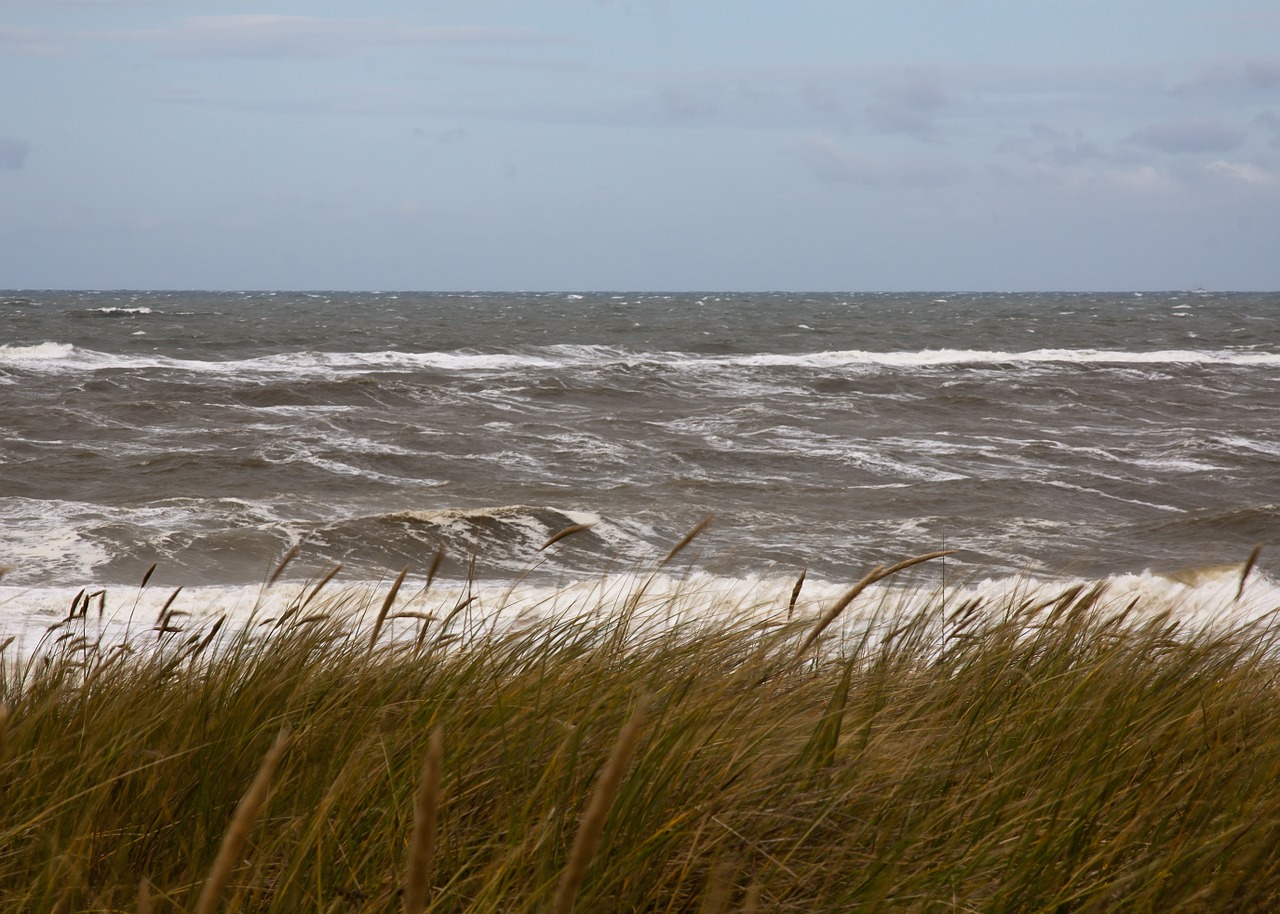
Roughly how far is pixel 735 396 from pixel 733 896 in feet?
61.4

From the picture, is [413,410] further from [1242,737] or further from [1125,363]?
[1125,363]

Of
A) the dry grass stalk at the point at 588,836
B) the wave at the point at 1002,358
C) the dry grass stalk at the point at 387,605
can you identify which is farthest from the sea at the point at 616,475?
the dry grass stalk at the point at 588,836

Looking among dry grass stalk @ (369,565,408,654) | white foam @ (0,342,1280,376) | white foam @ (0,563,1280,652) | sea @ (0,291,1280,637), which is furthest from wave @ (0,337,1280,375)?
dry grass stalk @ (369,565,408,654)

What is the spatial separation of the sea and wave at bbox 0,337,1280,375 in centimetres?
32

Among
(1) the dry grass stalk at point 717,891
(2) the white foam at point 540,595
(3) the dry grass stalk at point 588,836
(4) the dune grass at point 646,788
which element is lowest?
(2) the white foam at point 540,595

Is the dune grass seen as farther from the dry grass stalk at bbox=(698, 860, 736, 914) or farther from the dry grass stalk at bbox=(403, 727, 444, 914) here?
the dry grass stalk at bbox=(403, 727, 444, 914)

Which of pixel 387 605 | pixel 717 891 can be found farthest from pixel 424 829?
pixel 387 605

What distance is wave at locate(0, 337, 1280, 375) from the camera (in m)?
24.8

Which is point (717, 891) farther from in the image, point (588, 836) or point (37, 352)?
point (37, 352)

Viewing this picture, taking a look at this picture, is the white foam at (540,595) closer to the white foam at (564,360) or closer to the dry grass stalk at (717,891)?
the dry grass stalk at (717,891)

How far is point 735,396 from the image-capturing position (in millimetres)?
20375

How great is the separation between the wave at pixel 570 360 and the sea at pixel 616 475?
0.32 meters

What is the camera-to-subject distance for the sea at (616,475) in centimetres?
812

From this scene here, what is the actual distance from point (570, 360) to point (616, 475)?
15829mm
